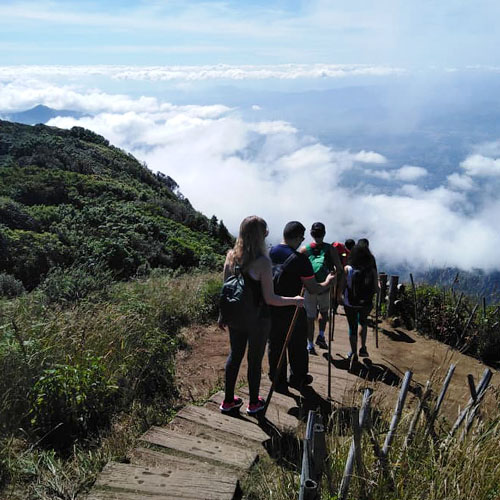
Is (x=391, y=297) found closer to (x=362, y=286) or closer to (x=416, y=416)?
(x=362, y=286)

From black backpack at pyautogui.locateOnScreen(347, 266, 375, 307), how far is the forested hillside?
5164mm

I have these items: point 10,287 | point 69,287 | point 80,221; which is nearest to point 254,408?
point 69,287

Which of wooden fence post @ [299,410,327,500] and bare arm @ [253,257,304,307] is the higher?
bare arm @ [253,257,304,307]

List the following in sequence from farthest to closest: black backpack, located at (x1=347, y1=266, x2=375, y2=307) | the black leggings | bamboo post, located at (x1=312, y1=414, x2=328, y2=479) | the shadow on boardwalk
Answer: black backpack, located at (x1=347, y1=266, x2=375, y2=307)
the shadow on boardwalk
the black leggings
bamboo post, located at (x1=312, y1=414, x2=328, y2=479)

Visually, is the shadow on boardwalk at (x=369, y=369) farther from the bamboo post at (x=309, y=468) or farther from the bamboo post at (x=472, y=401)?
the bamboo post at (x=309, y=468)

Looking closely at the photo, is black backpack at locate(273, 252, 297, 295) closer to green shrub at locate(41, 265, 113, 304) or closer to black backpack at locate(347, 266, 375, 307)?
black backpack at locate(347, 266, 375, 307)

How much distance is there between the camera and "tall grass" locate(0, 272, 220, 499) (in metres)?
3.19

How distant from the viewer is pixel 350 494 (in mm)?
2516

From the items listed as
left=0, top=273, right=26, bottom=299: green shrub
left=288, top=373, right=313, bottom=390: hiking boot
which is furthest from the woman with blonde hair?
left=0, top=273, right=26, bottom=299: green shrub

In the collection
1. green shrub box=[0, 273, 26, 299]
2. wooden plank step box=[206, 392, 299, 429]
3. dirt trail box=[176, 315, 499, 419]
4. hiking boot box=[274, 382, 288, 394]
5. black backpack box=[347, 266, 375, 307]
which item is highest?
black backpack box=[347, 266, 375, 307]

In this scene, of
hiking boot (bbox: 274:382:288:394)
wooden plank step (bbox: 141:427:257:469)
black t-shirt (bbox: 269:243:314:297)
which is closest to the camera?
wooden plank step (bbox: 141:427:257:469)

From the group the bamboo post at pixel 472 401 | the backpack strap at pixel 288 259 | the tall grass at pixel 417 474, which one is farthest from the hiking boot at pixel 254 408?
the bamboo post at pixel 472 401

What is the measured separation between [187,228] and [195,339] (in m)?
19.5

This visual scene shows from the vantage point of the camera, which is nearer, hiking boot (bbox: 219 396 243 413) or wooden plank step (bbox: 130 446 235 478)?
wooden plank step (bbox: 130 446 235 478)
